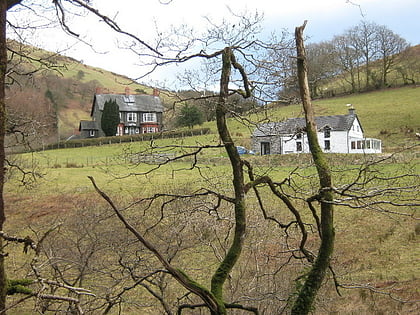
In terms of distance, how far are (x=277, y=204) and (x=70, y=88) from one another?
42.9 meters

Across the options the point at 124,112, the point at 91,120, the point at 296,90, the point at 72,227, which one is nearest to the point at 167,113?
the point at 296,90

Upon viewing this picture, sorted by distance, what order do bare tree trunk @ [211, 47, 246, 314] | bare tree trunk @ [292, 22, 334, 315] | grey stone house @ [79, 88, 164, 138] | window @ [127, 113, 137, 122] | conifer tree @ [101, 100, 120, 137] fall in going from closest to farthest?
bare tree trunk @ [211, 47, 246, 314] < bare tree trunk @ [292, 22, 334, 315] < conifer tree @ [101, 100, 120, 137] < grey stone house @ [79, 88, 164, 138] < window @ [127, 113, 137, 122]

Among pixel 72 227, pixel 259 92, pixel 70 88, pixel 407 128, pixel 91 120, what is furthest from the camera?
pixel 91 120

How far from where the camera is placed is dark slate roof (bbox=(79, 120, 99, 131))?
51844 mm

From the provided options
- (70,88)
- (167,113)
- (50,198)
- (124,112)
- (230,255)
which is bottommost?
(50,198)

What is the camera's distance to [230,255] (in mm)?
3578

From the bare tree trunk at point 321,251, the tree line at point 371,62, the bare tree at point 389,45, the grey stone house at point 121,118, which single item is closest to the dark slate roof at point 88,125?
the grey stone house at point 121,118

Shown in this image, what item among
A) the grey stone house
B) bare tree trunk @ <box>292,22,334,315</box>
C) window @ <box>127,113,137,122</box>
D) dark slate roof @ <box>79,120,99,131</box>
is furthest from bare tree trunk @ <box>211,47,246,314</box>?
dark slate roof @ <box>79,120,99,131</box>

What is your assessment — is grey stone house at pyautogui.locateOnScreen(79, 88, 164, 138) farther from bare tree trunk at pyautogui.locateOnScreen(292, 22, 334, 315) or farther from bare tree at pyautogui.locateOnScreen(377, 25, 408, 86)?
bare tree trunk at pyautogui.locateOnScreen(292, 22, 334, 315)

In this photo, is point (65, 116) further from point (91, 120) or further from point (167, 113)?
point (167, 113)

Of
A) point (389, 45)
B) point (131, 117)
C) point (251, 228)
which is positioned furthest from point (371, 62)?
point (251, 228)

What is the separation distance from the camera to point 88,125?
172 ft

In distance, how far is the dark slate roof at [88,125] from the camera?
51.8 meters

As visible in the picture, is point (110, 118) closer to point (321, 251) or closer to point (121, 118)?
point (121, 118)
